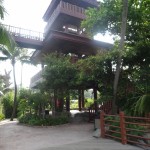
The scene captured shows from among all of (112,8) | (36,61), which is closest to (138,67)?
(112,8)

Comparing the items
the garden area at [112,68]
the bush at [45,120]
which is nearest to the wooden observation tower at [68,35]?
the garden area at [112,68]

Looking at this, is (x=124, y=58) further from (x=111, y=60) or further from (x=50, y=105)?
(x=50, y=105)

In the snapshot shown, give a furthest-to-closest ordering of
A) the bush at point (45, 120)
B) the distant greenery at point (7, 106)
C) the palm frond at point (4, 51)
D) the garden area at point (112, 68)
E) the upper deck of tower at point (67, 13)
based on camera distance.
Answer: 1. the distant greenery at point (7, 106)
2. the upper deck of tower at point (67, 13)
3. the palm frond at point (4, 51)
4. the bush at point (45, 120)
5. the garden area at point (112, 68)

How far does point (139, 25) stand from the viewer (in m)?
13.7

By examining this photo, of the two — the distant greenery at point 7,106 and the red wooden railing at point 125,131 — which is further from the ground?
the distant greenery at point 7,106

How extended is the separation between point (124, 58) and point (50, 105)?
7.17 m

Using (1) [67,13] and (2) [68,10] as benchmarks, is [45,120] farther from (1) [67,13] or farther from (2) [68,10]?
(2) [68,10]

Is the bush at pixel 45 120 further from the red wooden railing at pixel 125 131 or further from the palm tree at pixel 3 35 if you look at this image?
the palm tree at pixel 3 35

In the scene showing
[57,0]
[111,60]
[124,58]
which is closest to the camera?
[111,60]

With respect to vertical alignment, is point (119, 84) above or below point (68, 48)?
below

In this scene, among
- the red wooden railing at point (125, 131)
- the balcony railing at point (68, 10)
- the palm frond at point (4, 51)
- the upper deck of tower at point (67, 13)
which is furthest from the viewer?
the upper deck of tower at point (67, 13)

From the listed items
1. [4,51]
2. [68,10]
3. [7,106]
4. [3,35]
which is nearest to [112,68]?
[3,35]

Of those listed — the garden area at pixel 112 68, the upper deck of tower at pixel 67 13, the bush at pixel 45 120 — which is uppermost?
the upper deck of tower at pixel 67 13

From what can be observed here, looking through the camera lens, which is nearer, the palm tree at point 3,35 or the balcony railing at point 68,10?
the palm tree at point 3,35
